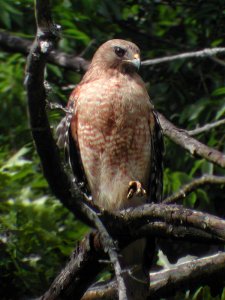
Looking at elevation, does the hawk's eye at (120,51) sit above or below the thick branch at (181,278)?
above

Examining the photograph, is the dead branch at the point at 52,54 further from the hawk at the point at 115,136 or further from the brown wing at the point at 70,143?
the brown wing at the point at 70,143

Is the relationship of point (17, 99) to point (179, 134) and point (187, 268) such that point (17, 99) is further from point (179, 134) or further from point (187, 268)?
point (187, 268)

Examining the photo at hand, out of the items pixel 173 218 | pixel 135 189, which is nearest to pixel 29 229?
pixel 135 189

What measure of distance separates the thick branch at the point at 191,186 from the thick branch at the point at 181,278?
0.42 metres

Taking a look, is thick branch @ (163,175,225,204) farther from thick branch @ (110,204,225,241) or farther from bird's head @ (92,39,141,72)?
bird's head @ (92,39,141,72)

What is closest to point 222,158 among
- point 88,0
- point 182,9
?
point 88,0

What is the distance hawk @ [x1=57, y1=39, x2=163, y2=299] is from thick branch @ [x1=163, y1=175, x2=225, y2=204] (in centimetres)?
47

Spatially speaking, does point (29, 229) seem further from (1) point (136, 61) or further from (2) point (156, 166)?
(1) point (136, 61)

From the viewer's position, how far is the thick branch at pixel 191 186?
521cm

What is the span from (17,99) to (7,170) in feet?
3.05

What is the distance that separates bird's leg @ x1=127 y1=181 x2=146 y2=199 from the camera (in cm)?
577

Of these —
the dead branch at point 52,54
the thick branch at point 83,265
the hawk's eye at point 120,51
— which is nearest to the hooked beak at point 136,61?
the hawk's eye at point 120,51

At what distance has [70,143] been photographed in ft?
20.3

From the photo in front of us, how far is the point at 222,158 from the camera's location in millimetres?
5559
